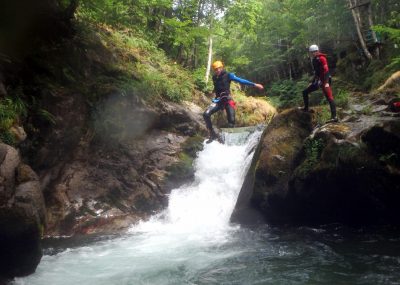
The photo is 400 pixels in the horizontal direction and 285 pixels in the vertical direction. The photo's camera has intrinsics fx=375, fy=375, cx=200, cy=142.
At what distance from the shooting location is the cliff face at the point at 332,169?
24.9ft

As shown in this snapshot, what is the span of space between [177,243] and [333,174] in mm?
3780

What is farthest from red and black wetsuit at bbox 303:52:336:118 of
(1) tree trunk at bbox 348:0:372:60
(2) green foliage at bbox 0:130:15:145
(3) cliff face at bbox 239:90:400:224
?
(1) tree trunk at bbox 348:0:372:60

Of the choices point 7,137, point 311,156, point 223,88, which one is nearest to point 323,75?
point 311,156

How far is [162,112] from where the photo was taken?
42.4ft

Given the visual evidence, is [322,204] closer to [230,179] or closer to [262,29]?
[230,179]

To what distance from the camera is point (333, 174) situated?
801 centimetres

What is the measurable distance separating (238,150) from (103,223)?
5.55m

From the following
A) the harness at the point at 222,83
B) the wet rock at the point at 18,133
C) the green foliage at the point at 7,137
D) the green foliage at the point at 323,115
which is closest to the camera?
the green foliage at the point at 7,137

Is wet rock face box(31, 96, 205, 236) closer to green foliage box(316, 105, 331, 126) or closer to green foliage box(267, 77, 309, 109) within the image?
green foliage box(316, 105, 331, 126)

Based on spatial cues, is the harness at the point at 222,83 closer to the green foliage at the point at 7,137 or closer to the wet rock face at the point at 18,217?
the green foliage at the point at 7,137

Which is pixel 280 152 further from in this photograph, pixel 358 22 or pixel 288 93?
pixel 288 93

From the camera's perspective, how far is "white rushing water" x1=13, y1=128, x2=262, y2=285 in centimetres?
655

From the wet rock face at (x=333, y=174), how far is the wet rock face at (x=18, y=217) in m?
4.98

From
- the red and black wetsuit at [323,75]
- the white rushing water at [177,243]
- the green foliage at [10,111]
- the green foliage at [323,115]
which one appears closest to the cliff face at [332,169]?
the green foliage at [323,115]
